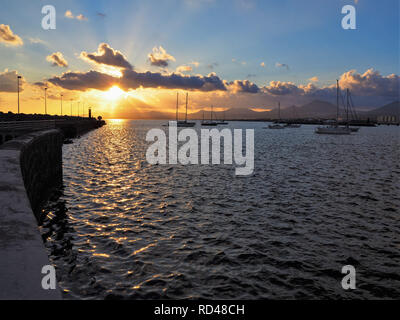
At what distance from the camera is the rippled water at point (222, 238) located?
8.14 meters

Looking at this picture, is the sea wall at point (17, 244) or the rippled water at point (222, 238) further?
the rippled water at point (222, 238)

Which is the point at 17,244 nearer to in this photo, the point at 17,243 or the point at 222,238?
the point at 17,243

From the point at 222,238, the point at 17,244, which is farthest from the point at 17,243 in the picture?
the point at 222,238

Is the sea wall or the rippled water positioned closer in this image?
the sea wall

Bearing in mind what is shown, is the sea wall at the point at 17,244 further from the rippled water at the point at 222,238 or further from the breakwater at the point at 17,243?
the rippled water at the point at 222,238

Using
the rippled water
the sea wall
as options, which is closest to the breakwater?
the sea wall

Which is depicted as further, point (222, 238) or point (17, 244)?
point (222, 238)

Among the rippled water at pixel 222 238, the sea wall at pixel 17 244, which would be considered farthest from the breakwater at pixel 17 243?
the rippled water at pixel 222 238

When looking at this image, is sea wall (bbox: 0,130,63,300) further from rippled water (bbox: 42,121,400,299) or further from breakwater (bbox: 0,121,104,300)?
rippled water (bbox: 42,121,400,299)

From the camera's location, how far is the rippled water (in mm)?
8141

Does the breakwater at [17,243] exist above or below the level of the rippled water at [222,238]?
above

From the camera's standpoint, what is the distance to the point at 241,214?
48.1 feet

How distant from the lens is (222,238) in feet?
37.9
